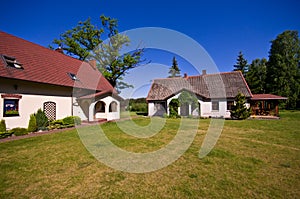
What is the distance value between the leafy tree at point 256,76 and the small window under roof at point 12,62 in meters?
38.2

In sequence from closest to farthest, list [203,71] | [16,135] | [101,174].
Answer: [101,174]
[16,135]
[203,71]

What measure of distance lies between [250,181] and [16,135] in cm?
1160

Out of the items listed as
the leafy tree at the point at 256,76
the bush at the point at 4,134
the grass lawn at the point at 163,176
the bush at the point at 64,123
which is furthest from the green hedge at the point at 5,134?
the leafy tree at the point at 256,76

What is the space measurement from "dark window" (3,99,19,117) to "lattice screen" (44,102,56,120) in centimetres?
189

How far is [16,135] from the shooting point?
9219 mm

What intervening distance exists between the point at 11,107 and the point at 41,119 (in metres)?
1.78

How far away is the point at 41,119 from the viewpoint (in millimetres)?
10766

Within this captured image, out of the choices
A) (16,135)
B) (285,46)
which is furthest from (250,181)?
(285,46)

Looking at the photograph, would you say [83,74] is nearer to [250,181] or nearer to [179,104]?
[179,104]

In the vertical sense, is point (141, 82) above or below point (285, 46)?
below

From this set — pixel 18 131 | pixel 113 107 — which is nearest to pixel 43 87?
pixel 18 131

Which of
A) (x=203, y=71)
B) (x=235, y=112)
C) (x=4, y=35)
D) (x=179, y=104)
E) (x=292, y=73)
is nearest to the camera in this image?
(x=4, y=35)

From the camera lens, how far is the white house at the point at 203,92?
1933 centimetres

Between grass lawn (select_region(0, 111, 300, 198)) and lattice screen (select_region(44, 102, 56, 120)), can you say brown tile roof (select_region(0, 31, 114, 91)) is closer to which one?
lattice screen (select_region(44, 102, 56, 120))
